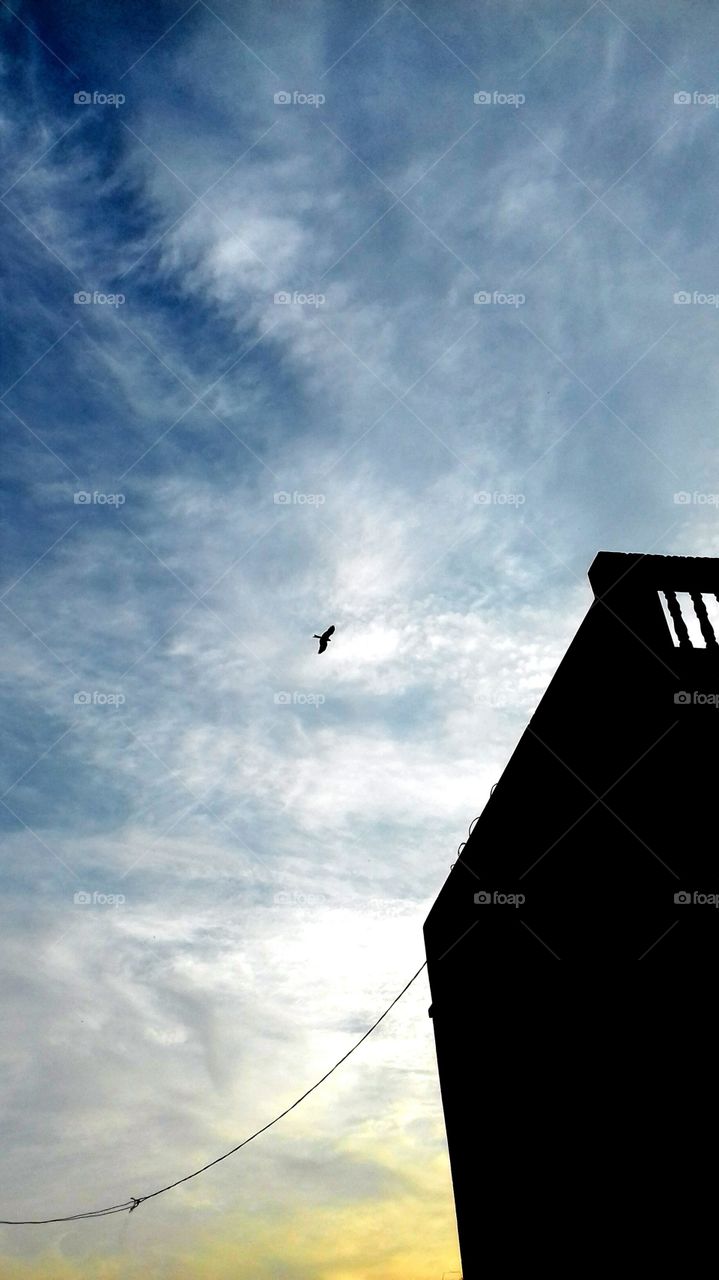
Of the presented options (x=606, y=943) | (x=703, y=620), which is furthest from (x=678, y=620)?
(x=606, y=943)

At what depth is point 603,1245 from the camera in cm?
720

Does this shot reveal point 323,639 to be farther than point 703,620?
Yes

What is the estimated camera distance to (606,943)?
7.84 metres

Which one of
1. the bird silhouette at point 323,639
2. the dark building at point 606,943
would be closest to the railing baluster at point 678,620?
the dark building at point 606,943

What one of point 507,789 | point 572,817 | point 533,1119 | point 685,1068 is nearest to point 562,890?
point 572,817

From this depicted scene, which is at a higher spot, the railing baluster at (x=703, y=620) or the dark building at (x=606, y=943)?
the railing baluster at (x=703, y=620)

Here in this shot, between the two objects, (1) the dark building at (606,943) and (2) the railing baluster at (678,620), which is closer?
(1) the dark building at (606,943)

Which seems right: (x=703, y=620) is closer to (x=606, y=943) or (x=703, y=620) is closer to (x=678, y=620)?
(x=678, y=620)

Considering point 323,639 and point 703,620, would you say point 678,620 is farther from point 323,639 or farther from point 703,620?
point 323,639

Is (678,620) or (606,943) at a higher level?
(678,620)

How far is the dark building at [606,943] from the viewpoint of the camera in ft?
22.7

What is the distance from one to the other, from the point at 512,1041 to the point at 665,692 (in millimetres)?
5531

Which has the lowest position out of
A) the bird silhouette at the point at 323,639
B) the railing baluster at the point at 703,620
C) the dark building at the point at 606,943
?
the dark building at the point at 606,943

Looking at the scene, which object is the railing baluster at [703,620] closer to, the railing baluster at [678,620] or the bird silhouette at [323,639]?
the railing baluster at [678,620]
